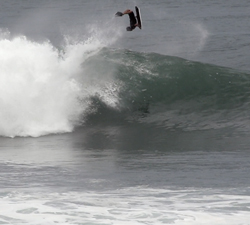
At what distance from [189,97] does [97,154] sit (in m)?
5.70

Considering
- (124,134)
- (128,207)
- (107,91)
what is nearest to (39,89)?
(107,91)

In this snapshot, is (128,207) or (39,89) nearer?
(128,207)

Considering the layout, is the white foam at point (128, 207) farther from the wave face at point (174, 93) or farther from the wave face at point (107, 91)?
the wave face at point (174, 93)

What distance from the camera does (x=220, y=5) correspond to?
41250mm

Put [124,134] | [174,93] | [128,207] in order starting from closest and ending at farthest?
[128,207] → [124,134] → [174,93]

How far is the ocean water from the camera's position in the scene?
351 inches

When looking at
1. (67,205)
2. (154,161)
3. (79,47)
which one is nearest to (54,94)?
(79,47)

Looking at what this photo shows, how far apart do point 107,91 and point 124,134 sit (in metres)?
2.81

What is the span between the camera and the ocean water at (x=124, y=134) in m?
8.91

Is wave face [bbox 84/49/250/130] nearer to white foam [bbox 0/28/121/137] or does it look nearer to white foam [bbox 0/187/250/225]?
white foam [bbox 0/28/121/137]

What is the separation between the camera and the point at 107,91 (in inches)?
701

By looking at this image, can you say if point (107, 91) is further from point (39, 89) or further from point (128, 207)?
point (128, 207)

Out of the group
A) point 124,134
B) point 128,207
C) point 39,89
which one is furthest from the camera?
point 39,89

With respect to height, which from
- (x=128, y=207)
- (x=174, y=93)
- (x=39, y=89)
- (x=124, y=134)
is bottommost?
(x=128, y=207)
